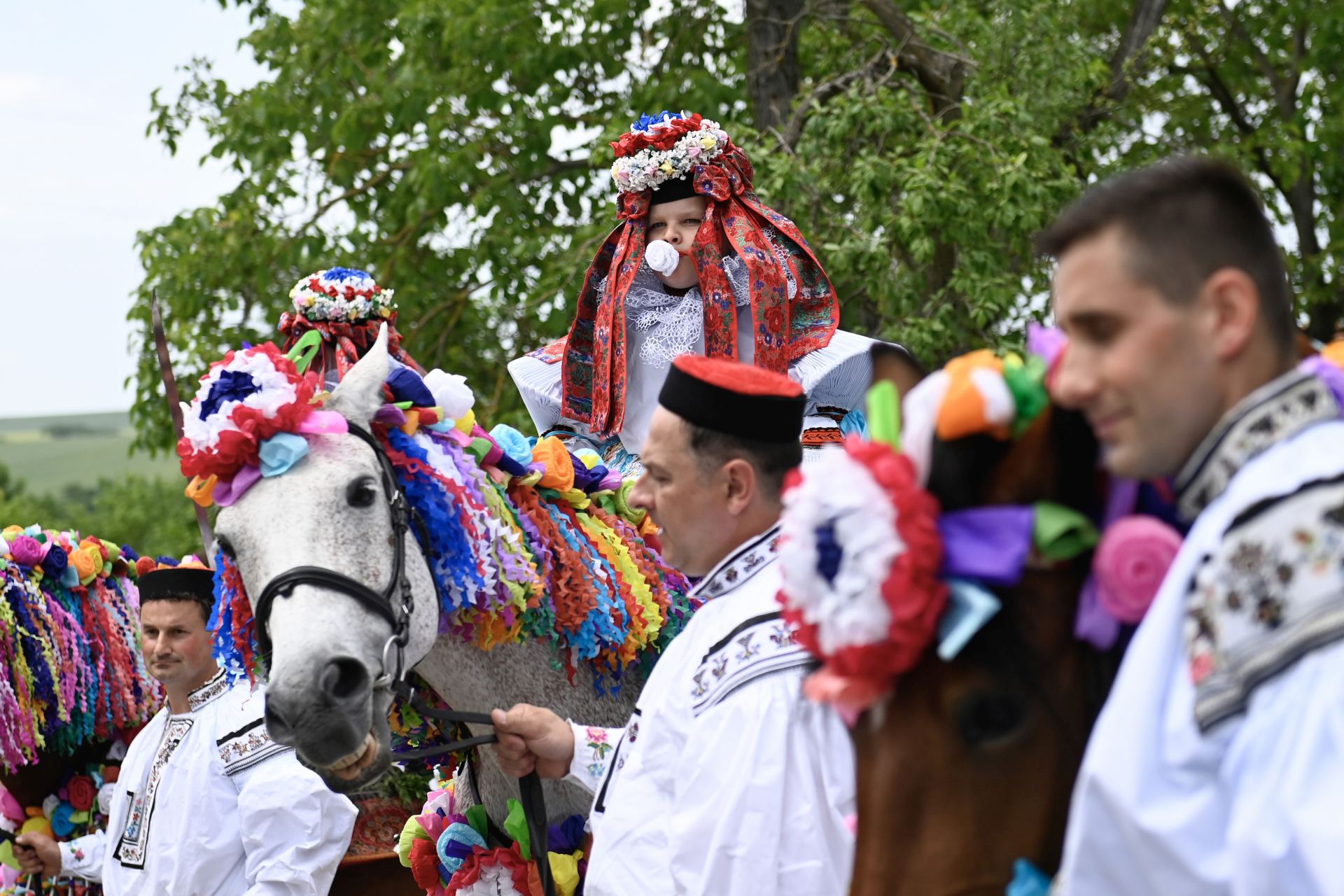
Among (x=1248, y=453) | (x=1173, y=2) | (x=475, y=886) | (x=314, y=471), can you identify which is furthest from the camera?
(x=1173, y=2)

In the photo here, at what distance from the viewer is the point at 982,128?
886cm

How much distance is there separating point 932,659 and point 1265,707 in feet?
1.51

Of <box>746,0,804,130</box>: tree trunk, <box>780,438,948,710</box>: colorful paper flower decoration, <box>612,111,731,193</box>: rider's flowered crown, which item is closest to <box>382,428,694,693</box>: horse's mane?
<box>612,111,731,193</box>: rider's flowered crown

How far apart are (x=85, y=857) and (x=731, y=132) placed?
567 centimetres

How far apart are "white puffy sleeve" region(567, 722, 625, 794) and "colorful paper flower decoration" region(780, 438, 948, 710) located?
65.6 inches

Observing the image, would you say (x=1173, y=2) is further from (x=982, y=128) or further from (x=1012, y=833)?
(x=1012, y=833)

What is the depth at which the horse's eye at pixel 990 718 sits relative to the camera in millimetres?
1971

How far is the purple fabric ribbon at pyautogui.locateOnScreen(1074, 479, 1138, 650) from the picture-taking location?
76.4 inches

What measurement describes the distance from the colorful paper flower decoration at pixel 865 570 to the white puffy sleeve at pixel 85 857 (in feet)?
16.8

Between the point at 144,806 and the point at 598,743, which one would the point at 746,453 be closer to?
the point at 598,743

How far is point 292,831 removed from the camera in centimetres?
493

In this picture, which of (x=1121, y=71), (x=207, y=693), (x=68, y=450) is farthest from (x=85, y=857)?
(x=68, y=450)

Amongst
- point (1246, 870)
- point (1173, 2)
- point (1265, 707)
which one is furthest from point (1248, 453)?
point (1173, 2)

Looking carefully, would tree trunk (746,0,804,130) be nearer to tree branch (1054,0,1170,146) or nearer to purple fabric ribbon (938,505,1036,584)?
tree branch (1054,0,1170,146)
